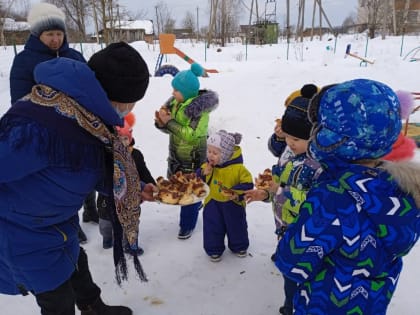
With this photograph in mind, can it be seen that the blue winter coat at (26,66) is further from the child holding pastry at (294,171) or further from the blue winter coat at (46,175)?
the child holding pastry at (294,171)

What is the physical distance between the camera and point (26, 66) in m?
2.64

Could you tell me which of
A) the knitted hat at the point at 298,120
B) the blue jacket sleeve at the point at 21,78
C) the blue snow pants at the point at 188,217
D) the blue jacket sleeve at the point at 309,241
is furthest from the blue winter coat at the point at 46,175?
the blue snow pants at the point at 188,217

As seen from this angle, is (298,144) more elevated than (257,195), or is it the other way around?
(298,144)

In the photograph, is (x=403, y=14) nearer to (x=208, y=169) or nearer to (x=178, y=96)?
(x=178, y=96)

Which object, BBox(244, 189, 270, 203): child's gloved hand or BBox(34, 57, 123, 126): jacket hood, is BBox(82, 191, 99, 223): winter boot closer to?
BBox(244, 189, 270, 203): child's gloved hand

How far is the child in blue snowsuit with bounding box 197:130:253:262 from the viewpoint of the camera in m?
2.63

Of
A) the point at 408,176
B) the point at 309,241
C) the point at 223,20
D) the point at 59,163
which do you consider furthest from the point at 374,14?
the point at 59,163

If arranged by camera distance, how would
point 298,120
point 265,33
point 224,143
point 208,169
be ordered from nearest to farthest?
point 298,120 → point 224,143 → point 208,169 → point 265,33

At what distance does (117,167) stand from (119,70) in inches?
16.5

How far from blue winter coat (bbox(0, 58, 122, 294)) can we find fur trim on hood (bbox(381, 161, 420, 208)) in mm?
1066

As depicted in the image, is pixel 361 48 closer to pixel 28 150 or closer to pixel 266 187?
pixel 266 187

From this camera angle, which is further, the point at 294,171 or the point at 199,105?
the point at 199,105

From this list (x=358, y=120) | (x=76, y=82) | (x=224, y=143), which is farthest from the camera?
(x=224, y=143)

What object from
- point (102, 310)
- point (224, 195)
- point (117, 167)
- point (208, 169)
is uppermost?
point (117, 167)
